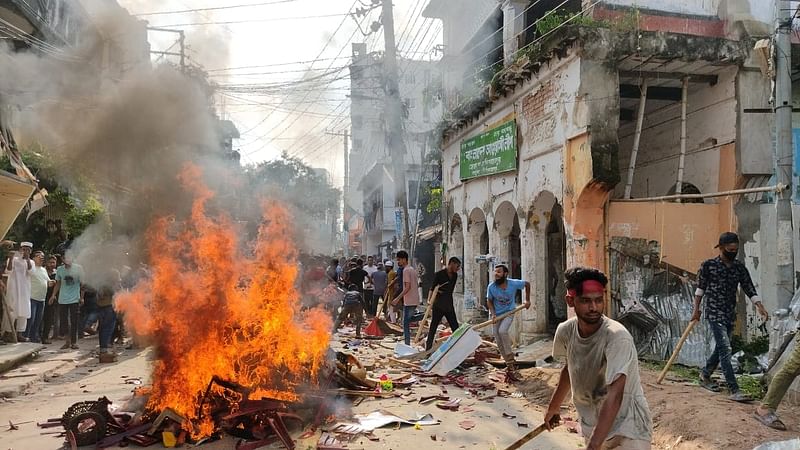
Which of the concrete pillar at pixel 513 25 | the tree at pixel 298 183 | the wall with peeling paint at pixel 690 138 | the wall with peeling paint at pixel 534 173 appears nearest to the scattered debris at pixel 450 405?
the wall with peeling paint at pixel 534 173

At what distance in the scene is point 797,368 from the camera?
197 inches

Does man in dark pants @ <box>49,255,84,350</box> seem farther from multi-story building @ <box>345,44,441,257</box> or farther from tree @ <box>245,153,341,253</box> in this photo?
tree @ <box>245,153,341,253</box>

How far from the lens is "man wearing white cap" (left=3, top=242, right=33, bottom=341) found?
10492 millimetres

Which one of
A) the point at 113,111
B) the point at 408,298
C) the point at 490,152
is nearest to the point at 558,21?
the point at 490,152

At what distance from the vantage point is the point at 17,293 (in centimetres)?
1054

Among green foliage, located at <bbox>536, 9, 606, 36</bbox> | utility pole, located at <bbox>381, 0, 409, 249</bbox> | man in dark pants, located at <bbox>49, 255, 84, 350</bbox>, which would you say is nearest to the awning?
utility pole, located at <bbox>381, 0, 409, 249</bbox>

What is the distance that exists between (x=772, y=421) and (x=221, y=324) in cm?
590

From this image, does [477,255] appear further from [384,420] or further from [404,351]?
[384,420]

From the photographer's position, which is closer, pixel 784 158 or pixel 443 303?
pixel 784 158

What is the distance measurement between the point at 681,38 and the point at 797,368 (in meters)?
6.99

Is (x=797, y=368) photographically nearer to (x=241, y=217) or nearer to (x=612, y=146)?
(x=612, y=146)

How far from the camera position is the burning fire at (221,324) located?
6.11 meters

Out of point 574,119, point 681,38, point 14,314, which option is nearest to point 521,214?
point 574,119

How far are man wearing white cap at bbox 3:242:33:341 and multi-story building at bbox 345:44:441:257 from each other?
11.1 m
